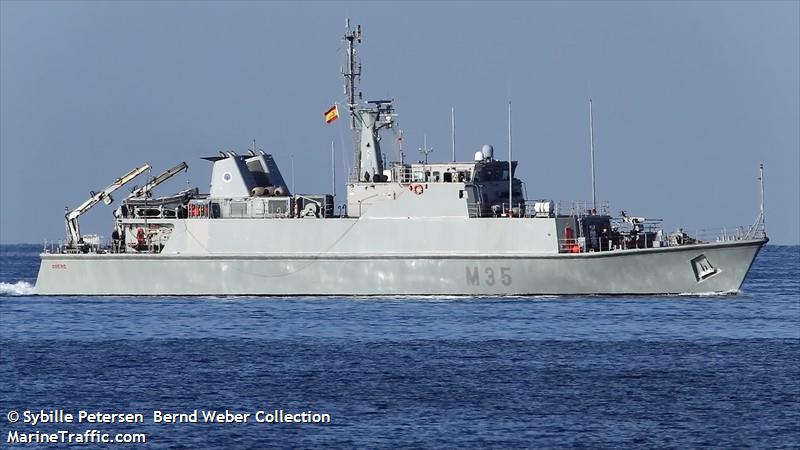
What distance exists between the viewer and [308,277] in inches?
1794

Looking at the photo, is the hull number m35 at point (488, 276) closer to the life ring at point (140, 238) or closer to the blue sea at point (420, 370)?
the blue sea at point (420, 370)

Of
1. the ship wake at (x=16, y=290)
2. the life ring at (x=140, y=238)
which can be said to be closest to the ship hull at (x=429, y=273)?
the life ring at (x=140, y=238)

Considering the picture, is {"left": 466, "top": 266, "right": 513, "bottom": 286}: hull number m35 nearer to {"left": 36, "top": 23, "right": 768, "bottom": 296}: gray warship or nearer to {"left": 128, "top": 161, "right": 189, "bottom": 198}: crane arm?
{"left": 36, "top": 23, "right": 768, "bottom": 296}: gray warship

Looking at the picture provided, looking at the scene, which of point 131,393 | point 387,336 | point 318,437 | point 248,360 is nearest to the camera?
point 318,437

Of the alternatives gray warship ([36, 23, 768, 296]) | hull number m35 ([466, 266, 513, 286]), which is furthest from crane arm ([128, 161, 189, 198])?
hull number m35 ([466, 266, 513, 286])

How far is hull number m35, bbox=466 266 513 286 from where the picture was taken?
43594 mm

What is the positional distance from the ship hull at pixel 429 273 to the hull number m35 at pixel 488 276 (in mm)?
30

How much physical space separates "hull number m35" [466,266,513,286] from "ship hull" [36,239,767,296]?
0.03 m

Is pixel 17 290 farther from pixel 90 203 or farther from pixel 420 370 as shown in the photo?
pixel 420 370

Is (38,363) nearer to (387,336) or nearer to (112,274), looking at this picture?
(387,336)

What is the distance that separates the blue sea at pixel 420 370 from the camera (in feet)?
81.9

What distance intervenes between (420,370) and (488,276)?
1279 centimetres

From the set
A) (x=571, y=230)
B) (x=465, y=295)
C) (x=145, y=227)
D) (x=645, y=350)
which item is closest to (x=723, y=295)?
(x=571, y=230)

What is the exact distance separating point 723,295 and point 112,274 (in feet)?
63.5
